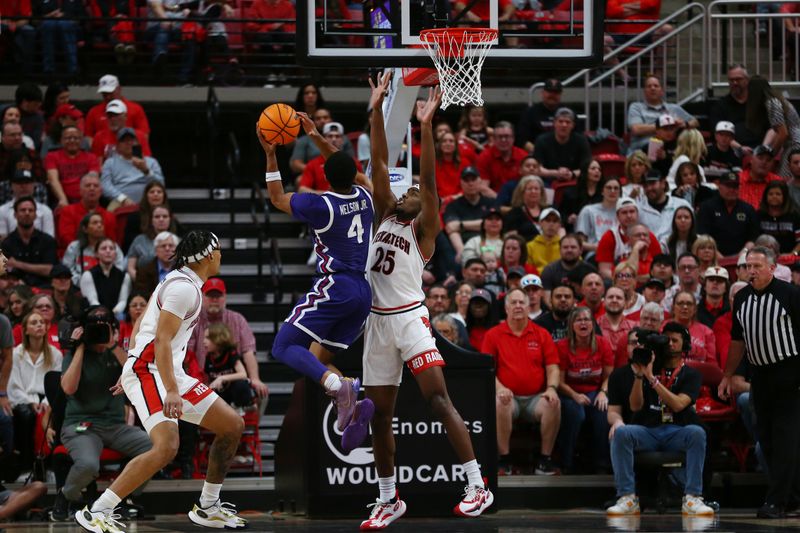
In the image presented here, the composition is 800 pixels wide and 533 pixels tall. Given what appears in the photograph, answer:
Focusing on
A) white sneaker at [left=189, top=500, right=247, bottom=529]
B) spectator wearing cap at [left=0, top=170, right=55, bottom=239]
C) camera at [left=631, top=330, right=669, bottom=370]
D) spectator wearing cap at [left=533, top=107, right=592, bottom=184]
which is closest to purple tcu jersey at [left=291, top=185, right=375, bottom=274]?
white sneaker at [left=189, top=500, right=247, bottom=529]

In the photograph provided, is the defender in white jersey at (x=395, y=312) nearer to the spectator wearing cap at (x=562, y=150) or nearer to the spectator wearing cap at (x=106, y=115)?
the spectator wearing cap at (x=562, y=150)

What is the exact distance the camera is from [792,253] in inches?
628

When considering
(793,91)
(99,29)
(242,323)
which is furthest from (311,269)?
(793,91)

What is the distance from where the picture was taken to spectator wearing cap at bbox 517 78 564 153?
18.6 metres

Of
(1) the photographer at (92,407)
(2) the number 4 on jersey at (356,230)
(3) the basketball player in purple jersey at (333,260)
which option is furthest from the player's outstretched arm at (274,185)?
(1) the photographer at (92,407)

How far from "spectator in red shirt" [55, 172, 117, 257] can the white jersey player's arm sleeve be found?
22.1 ft

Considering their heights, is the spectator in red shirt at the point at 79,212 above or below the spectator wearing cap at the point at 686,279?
above

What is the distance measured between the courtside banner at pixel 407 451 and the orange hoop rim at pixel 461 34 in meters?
2.60

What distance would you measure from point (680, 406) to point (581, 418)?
1064 mm

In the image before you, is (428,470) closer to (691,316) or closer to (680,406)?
(680,406)

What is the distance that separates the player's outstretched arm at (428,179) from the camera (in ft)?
33.1

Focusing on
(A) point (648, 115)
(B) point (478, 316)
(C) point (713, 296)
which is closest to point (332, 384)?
(B) point (478, 316)

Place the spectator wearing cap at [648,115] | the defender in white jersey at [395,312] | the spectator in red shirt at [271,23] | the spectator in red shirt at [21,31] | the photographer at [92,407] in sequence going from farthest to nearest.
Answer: the spectator in red shirt at [271,23]
the spectator in red shirt at [21,31]
the spectator wearing cap at [648,115]
the photographer at [92,407]
the defender in white jersey at [395,312]

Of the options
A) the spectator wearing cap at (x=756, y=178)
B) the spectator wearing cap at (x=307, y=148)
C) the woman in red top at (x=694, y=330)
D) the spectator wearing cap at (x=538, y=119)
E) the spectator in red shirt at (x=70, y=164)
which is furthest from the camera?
the spectator wearing cap at (x=538, y=119)
